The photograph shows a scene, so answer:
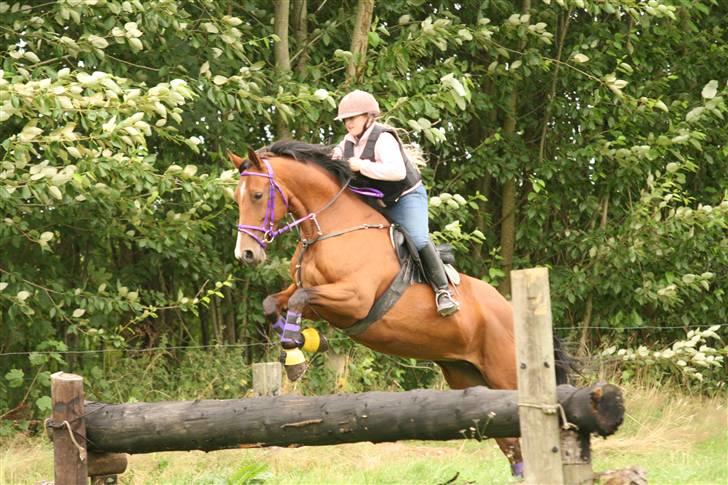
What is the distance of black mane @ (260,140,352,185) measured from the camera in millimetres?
7621

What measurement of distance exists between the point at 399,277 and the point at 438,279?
0.27 metres

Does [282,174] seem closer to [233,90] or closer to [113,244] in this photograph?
[233,90]

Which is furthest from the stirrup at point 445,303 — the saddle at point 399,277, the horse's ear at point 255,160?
the horse's ear at point 255,160

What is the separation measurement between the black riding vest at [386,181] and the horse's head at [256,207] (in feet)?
2.11

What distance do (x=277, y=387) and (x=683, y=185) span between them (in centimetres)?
779

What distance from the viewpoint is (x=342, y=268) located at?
7.34m

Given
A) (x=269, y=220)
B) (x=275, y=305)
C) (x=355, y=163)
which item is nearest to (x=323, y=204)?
(x=355, y=163)

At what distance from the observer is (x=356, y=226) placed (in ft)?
24.6

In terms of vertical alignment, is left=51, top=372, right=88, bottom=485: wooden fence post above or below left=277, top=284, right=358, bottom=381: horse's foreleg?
below

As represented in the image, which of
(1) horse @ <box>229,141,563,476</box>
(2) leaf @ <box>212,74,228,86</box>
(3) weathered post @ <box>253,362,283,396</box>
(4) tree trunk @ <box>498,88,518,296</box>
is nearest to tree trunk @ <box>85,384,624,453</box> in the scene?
(1) horse @ <box>229,141,563,476</box>

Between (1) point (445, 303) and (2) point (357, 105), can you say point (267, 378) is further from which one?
(2) point (357, 105)

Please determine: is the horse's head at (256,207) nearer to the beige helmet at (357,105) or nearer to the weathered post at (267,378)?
the beige helmet at (357,105)

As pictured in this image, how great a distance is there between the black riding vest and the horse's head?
64 cm

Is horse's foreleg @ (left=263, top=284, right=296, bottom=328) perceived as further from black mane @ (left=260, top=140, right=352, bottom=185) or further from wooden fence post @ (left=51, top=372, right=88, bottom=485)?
wooden fence post @ (left=51, top=372, right=88, bottom=485)
